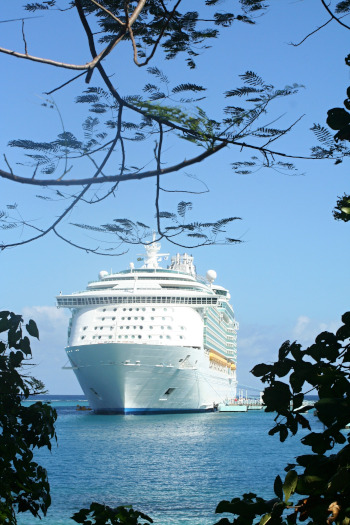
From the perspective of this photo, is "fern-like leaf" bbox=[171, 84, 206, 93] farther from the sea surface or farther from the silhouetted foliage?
the sea surface

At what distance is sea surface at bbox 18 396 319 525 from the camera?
514 inches

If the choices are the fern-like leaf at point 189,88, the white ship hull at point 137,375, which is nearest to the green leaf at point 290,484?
the fern-like leaf at point 189,88

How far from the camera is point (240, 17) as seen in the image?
236 cm

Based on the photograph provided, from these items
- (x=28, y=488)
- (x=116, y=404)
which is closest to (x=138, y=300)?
(x=116, y=404)

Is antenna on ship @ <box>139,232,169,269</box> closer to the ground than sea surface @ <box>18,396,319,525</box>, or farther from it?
farther from it

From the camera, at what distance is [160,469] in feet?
58.5

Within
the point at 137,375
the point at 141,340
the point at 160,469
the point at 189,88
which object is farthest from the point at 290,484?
the point at 141,340

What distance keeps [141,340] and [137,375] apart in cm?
231

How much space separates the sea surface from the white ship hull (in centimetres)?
320

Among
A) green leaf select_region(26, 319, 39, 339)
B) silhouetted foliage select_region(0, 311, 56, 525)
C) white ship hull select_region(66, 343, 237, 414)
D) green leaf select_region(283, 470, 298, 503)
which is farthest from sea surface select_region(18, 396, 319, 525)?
green leaf select_region(283, 470, 298, 503)

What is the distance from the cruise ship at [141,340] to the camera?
3434 cm

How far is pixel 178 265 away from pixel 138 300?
16.0 metres

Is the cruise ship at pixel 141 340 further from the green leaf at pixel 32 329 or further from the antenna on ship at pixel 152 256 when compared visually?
the green leaf at pixel 32 329

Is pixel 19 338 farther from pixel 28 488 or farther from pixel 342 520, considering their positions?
pixel 342 520
